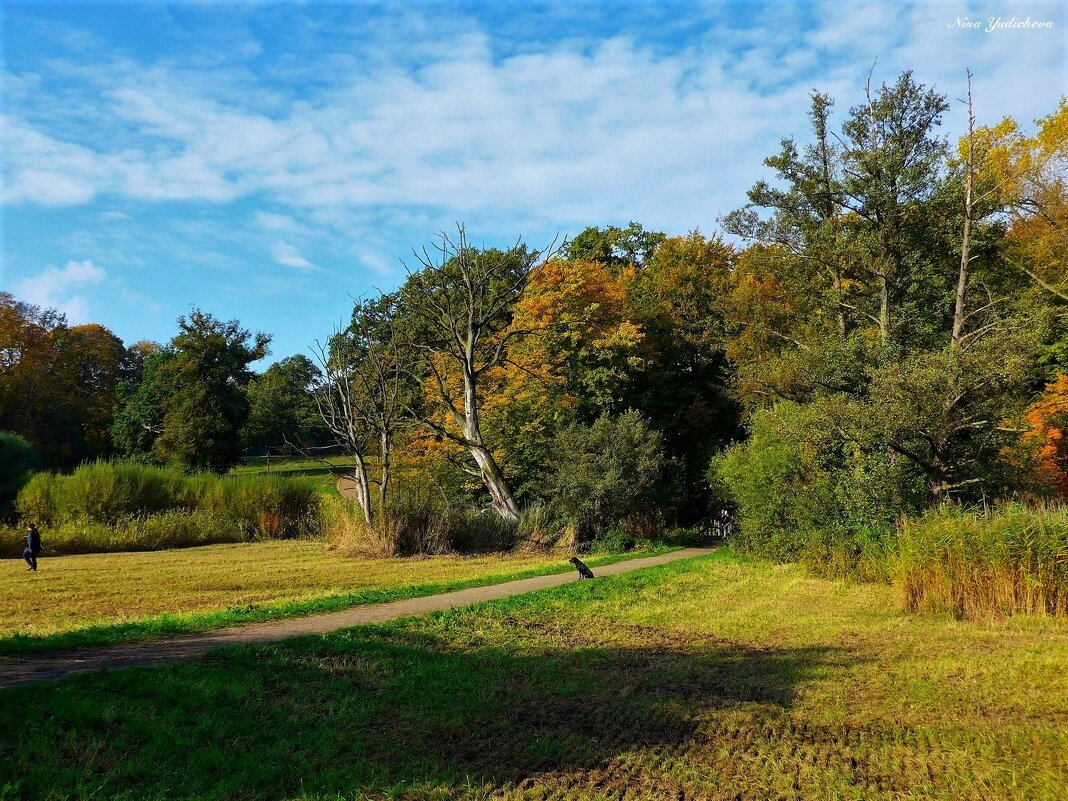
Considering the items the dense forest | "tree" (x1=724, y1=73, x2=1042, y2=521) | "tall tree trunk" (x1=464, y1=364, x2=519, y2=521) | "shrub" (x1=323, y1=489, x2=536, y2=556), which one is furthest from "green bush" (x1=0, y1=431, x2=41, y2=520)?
"tree" (x1=724, y1=73, x2=1042, y2=521)

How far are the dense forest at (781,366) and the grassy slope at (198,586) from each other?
3.45m

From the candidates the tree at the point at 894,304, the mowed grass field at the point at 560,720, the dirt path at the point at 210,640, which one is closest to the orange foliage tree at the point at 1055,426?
the tree at the point at 894,304

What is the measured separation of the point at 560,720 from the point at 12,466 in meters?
29.1

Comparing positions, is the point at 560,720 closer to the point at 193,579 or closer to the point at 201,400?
the point at 193,579

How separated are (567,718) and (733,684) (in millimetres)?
1922

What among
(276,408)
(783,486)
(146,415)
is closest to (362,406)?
(783,486)

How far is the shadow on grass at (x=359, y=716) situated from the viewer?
4.77 meters

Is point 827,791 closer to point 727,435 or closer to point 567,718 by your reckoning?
point 567,718

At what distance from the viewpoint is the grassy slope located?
9.15 meters

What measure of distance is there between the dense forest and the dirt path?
756cm

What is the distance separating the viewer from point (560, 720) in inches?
236

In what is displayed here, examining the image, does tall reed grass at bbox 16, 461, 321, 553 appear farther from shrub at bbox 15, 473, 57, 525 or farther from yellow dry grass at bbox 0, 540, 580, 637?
yellow dry grass at bbox 0, 540, 580, 637

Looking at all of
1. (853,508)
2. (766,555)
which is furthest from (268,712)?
(766,555)

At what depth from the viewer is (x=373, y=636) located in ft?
27.9
